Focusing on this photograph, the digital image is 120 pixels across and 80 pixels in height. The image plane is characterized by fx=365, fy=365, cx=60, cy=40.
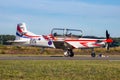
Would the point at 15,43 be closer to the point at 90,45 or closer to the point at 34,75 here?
the point at 90,45

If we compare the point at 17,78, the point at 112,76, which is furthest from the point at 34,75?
the point at 112,76

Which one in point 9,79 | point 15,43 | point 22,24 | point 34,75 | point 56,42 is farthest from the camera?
point 22,24

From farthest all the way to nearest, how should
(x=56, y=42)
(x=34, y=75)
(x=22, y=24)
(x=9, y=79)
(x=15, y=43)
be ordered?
(x=22, y=24) < (x=15, y=43) < (x=56, y=42) < (x=34, y=75) < (x=9, y=79)

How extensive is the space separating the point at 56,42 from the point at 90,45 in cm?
412

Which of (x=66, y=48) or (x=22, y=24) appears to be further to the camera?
(x=22, y=24)

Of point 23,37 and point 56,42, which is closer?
point 56,42

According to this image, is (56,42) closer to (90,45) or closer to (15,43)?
(90,45)

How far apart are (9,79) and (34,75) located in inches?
68.8

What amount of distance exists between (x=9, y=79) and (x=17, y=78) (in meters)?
0.45

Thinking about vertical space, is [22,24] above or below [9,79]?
above

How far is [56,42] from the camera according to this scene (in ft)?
145

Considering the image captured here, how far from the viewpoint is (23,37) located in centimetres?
5041

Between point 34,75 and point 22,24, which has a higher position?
point 22,24

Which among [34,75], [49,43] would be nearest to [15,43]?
[49,43]
